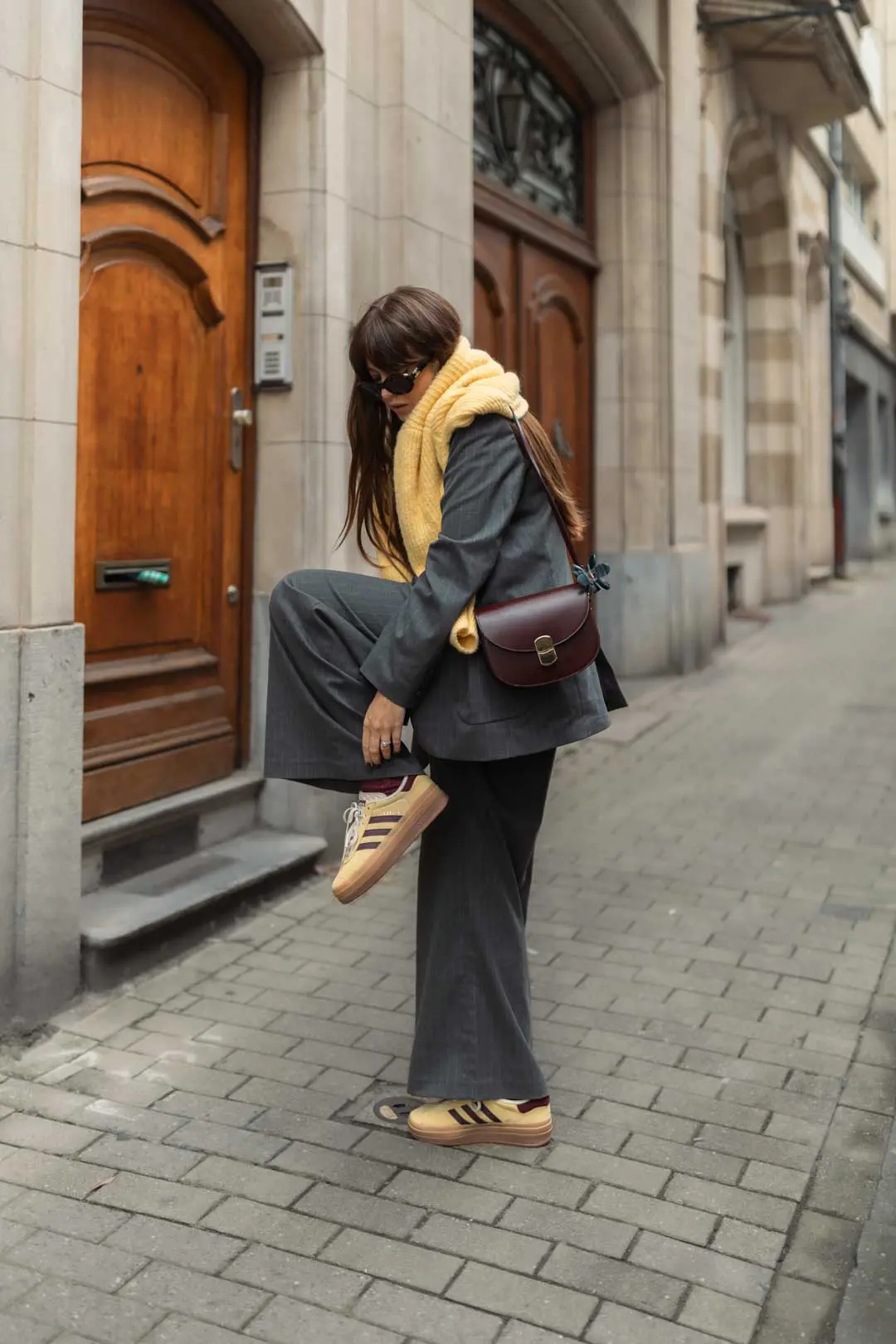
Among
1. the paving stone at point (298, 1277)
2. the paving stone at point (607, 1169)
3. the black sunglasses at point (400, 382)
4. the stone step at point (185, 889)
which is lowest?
the paving stone at point (298, 1277)

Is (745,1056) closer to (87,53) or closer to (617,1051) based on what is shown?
(617,1051)

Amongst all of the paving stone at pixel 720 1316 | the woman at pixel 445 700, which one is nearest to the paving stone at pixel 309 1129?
the woman at pixel 445 700

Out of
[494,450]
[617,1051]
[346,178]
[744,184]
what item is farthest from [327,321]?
[744,184]

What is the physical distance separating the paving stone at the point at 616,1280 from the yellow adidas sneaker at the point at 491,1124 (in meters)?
0.46

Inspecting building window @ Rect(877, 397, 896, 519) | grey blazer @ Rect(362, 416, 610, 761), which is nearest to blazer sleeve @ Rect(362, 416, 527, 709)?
grey blazer @ Rect(362, 416, 610, 761)

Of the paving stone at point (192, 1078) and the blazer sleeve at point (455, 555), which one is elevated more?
the blazer sleeve at point (455, 555)

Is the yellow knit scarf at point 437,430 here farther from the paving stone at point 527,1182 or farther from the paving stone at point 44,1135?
the paving stone at point 44,1135

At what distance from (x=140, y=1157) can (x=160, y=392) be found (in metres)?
2.94

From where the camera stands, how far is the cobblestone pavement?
8.60ft

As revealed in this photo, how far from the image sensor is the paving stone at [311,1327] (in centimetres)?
248

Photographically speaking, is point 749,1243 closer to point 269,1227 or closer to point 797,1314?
point 797,1314

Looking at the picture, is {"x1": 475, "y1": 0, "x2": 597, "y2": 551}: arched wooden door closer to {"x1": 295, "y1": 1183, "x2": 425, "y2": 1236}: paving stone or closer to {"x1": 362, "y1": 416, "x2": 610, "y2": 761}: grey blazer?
{"x1": 362, "y1": 416, "x2": 610, "y2": 761}: grey blazer

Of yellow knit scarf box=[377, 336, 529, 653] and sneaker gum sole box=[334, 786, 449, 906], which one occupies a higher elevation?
yellow knit scarf box=[377, 336, 529, 653]

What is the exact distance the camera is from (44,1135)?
3324mm
